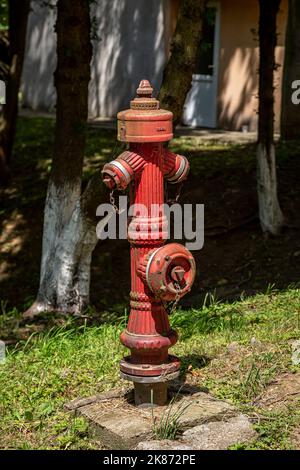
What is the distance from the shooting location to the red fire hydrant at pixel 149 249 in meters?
4.99

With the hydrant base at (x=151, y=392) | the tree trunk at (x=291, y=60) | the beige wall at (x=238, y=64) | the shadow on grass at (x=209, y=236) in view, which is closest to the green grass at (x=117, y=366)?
the hydrant base at (x=151, y=392)

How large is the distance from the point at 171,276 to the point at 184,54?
4.54m

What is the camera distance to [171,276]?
197 inches

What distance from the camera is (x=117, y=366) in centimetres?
618

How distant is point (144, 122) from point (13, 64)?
1125 cm

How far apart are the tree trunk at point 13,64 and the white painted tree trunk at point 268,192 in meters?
5.21

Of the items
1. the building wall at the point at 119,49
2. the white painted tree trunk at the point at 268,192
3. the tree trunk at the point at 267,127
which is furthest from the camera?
the building wall at the point at 119,49

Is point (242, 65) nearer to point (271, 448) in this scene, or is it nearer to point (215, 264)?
point (215, 264)

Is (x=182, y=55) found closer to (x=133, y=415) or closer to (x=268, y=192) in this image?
(x=268, y=192)

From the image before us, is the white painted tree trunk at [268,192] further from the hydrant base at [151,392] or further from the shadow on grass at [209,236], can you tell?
the hydrant base at [151,392]

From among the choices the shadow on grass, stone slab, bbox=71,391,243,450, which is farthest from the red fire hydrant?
the shadow on grass

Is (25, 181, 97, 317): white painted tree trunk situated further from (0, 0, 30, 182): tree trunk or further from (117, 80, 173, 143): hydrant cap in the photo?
(0, 0, 30, 182): tree trunk

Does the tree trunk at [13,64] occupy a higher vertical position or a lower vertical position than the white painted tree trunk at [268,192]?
higher

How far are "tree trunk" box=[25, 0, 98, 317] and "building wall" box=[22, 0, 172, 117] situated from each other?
10150mm
